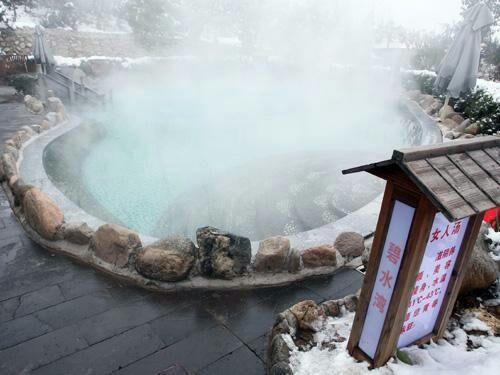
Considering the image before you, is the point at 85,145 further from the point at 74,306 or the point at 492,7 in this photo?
the point at 492,7

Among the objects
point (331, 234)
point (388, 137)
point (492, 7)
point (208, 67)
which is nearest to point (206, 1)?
point (208, 67)

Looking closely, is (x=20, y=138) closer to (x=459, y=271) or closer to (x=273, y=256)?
(x=273, y=256)

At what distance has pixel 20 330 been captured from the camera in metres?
3.31

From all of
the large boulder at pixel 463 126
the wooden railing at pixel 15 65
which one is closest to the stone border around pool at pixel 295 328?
the large boulder at pixel 463 126

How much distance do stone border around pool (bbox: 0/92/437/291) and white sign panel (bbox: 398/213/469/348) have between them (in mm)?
1388

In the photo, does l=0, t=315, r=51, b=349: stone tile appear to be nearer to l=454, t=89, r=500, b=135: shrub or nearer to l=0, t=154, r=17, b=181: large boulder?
l=0, t=154, r=17, b=181: large boulder

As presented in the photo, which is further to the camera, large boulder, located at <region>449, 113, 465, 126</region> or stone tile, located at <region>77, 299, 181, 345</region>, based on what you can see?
large boulder, located at <region>449, 113, 465, 126</region>

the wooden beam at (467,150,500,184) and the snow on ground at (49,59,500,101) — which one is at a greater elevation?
the wooden beam at (467,150,500,184)

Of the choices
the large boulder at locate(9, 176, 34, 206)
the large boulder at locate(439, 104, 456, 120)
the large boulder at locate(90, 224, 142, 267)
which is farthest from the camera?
the large boulder at locate(439, 104, 456, 120)

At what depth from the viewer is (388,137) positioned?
1267cm

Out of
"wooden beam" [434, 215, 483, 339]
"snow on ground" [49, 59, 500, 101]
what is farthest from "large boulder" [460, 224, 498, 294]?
"snow on ground" [49, 59, 500, 101]

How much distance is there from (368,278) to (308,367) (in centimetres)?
83

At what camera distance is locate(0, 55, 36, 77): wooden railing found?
16.8 metres

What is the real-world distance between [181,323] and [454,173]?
264 cm
